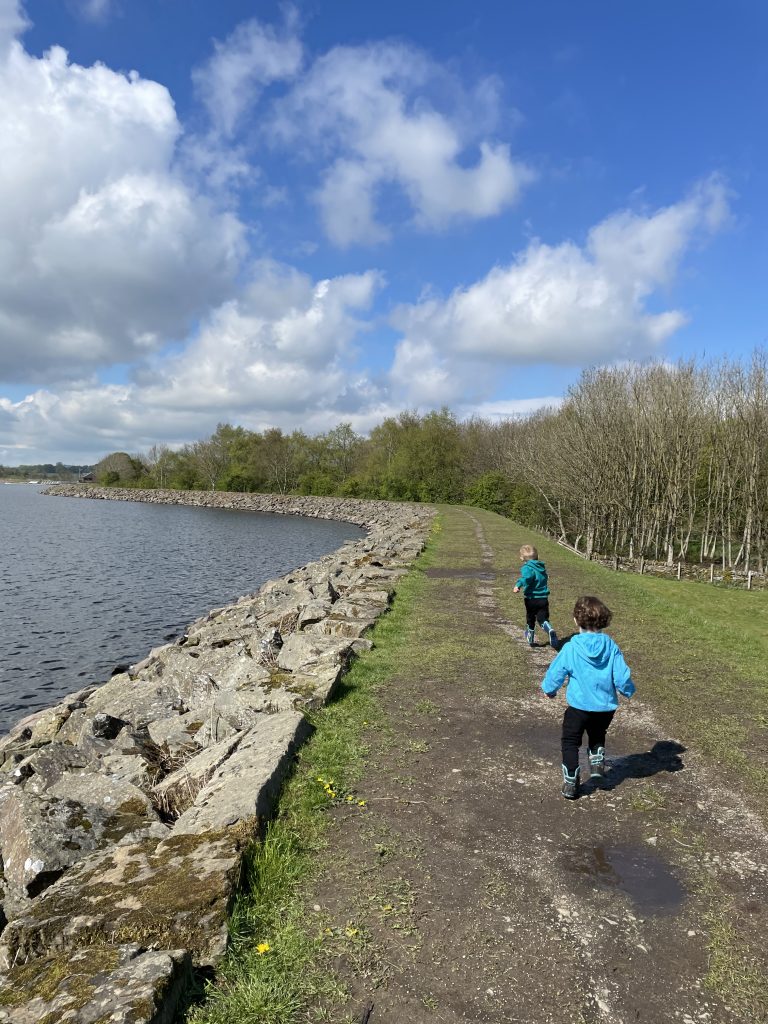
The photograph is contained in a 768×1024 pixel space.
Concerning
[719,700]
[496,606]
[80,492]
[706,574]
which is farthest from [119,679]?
[80,492]

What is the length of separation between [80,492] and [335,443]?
2545 inches

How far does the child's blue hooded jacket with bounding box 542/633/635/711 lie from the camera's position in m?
→ 5.78

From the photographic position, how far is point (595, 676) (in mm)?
5809

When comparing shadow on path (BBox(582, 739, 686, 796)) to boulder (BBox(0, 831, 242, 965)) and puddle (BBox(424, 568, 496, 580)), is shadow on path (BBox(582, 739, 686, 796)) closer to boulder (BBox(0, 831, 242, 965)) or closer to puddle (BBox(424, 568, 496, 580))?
boulder (BBox(0, 831, 242, 965))

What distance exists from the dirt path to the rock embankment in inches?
33.1

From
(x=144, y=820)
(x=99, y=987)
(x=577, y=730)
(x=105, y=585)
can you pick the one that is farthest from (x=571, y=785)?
(x=105, y=585)

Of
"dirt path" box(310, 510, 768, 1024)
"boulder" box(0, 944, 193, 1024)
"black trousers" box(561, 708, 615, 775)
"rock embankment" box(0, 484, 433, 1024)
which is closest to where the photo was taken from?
"boulder" box(0, 944, 193, 1024)

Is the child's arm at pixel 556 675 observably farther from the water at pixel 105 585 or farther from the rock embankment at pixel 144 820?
the water at pixel 105 585

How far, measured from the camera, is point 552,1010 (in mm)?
3352

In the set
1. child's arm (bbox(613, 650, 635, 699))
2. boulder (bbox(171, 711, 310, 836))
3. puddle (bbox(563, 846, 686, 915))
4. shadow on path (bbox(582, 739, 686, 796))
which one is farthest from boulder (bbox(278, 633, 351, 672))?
puddle (bbox(563, 846, 686, 915))

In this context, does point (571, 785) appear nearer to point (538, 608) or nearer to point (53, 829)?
point (53, 829)

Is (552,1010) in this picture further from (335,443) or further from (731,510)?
(335,443)

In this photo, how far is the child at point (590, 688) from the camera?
571cm

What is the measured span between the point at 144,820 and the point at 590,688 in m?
4.22
